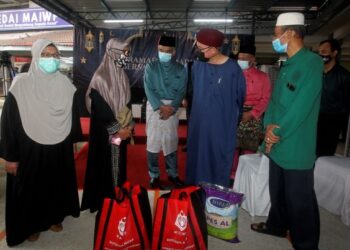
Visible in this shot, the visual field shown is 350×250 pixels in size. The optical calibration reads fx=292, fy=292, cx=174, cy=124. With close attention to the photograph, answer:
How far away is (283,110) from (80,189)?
6.83 feet

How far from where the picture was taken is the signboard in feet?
25.1

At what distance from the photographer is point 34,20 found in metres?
7.66

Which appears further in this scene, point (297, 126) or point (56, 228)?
point (56, 228)

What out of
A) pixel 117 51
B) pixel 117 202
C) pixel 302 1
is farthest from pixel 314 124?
pixel 302 1

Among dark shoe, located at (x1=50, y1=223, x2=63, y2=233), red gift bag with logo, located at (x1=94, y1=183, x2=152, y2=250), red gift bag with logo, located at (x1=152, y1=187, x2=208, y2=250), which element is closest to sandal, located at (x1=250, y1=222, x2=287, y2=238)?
red gift bag with logo, located at (x1=152, y1=187, x2=208, y2=250)

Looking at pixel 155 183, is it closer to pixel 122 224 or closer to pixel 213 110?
pixel 213 110

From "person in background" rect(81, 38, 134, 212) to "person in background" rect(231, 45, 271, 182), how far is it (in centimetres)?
116

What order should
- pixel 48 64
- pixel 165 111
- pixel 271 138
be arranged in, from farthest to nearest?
pixel 165 111
pixel 48 64
pixel 271 138

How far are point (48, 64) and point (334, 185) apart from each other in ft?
7.93

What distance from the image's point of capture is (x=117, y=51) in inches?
89.8

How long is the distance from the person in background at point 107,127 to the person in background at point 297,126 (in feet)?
3.53

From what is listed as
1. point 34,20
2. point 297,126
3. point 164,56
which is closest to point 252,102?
point 164,56

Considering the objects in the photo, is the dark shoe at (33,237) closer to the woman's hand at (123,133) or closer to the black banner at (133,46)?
the woman's hand at (123,133)

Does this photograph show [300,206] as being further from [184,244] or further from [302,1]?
[302,1]
